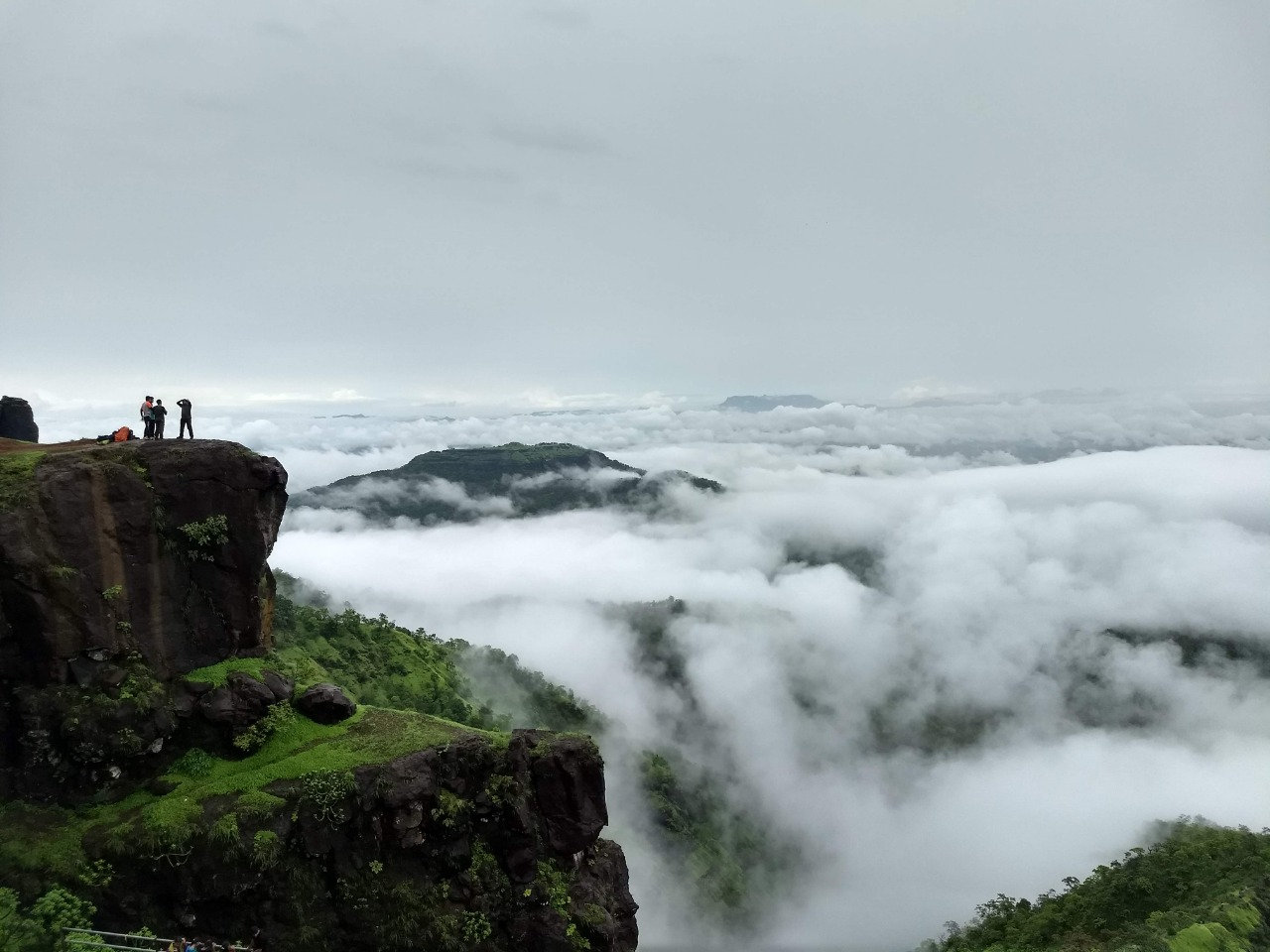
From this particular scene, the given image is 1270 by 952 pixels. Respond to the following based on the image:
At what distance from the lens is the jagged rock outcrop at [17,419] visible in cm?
3127

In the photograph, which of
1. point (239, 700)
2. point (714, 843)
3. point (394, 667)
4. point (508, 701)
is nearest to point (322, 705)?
point (239, 700)

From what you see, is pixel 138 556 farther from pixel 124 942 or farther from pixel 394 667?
pixel 394 667

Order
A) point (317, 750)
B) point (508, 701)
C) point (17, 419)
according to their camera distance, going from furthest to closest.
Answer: point (508, 701) < point (17, 419) < point (317, 750)

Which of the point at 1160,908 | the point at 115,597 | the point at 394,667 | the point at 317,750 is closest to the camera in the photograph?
the point at 115,597

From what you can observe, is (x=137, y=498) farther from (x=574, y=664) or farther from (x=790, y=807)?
(x=790, y=807)

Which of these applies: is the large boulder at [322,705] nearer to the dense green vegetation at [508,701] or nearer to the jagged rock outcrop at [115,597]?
the jagged rock outcrop at [115,597]

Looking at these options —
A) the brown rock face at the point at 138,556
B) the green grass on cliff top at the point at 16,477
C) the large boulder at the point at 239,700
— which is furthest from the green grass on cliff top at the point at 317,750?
the green grass on cliff top at the point at 16,477

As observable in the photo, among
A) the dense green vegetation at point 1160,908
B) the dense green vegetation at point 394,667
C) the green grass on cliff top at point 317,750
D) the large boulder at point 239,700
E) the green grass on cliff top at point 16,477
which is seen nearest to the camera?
the green grass on cliff top at point 16,477

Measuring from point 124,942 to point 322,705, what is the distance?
8.51 metres

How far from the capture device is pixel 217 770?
23.2 meters

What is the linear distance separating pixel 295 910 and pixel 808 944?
10394 cm

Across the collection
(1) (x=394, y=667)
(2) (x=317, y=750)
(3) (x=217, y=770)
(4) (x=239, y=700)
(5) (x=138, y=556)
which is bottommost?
(1) (x=394, y=667)

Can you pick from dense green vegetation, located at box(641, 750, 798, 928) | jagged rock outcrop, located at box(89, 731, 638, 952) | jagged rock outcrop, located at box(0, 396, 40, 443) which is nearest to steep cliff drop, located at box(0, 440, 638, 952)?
jagged rock outcrop, located at box(89, 731, 638, 952)

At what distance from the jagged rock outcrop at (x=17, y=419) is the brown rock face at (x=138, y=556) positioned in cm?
915
